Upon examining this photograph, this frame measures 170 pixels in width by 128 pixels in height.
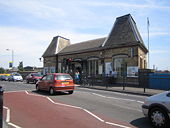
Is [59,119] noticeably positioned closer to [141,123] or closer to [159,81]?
Answer: [141,123]

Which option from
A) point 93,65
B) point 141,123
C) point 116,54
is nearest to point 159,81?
point 116,54

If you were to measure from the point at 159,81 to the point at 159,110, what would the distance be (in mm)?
11561

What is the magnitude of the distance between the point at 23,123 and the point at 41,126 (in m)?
0.76

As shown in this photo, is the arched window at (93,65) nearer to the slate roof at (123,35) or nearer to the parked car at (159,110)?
the slate roof at (123,35)

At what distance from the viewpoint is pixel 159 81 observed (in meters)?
15.5

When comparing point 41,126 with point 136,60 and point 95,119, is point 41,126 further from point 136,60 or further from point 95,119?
point 136,60

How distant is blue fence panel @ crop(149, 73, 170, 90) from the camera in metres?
14.9

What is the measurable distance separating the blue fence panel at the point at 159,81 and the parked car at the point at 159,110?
1054 cm

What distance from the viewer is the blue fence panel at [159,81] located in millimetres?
14883

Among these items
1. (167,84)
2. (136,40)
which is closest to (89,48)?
(136,40)

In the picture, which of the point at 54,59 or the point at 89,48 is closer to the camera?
the point at 89,48

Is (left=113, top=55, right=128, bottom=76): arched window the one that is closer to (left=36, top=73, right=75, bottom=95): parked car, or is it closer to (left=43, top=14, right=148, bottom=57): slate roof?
(left=43, top=14, right=148, bottom=57): slate roof

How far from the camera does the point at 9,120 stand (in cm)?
582

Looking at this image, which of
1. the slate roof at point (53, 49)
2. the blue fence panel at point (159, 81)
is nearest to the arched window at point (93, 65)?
the blue fence panel at point (159, 81)
